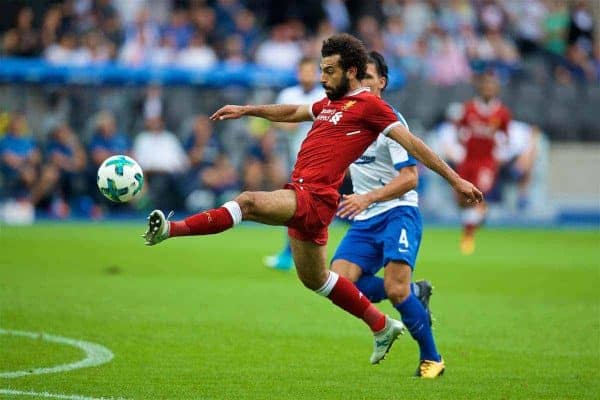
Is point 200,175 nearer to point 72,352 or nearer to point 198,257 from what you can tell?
point 198,257

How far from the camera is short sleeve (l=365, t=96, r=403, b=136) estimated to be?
7773mm

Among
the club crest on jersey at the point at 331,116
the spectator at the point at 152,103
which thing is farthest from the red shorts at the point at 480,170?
the club crest on jersey at the point at 331,116

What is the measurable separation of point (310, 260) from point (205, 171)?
51.7 ft

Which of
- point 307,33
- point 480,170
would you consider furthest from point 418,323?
point 307,33

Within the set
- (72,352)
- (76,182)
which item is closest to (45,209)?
(76,182)

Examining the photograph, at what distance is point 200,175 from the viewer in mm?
23469

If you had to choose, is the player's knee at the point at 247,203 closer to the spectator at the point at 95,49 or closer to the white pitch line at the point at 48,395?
the white pitch line at the point at 48,395

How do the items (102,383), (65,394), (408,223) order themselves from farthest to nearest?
(408,223)
(102,383)
(65,394)

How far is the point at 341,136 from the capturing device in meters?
7.92

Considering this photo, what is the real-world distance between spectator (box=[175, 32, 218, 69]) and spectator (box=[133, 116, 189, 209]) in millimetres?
1353

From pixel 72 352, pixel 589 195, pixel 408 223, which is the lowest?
pixel 589 195

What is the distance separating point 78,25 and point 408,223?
52.2 feet

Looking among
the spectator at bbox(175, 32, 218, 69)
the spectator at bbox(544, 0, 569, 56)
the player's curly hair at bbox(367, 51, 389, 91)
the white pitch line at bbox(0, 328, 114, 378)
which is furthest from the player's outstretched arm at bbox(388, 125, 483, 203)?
the spectator at bbox(544, 0, 569, 56)

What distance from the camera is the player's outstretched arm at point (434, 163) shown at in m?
7.46
